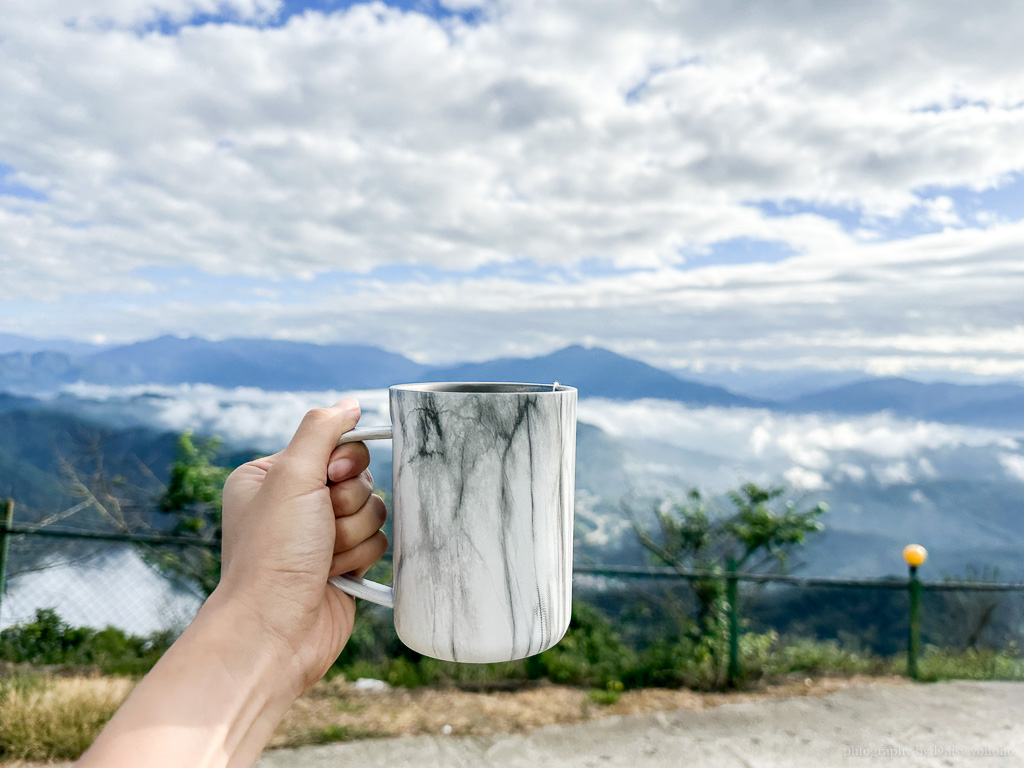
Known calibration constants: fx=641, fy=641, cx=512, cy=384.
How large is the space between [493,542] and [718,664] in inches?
203

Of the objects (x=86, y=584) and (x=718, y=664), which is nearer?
(x=718, y=664)

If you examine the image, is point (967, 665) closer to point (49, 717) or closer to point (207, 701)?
point (207, 701)

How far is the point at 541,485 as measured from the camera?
1.12m

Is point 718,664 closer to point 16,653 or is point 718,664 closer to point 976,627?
point 976,627

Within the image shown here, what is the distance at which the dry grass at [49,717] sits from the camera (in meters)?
3.92

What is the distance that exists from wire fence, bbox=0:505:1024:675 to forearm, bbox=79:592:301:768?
4.36 m

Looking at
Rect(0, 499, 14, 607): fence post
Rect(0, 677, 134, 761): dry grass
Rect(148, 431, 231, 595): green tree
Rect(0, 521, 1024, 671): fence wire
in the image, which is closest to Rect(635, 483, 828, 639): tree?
Rect(0, 521, 1024, 671): fence wire

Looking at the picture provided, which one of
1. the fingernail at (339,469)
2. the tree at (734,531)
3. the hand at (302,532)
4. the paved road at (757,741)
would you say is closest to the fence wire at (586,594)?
the tree at (734,531)

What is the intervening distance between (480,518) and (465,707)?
4.44 m

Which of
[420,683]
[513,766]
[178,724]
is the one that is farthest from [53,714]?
[178,724]

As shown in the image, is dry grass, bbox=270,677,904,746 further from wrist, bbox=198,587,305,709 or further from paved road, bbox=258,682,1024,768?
wrist, bbox=198,587,305,709

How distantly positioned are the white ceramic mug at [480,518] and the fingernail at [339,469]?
20 centimetres

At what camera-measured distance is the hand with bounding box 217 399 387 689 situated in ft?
4.25

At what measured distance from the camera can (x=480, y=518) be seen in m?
1.09
